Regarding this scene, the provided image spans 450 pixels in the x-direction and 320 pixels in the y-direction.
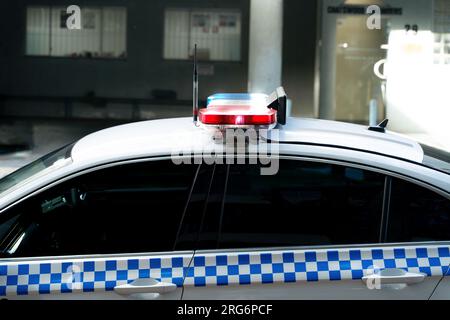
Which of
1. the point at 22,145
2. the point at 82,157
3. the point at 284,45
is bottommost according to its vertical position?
the point at 22,145

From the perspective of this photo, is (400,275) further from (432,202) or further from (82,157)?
(82,157)

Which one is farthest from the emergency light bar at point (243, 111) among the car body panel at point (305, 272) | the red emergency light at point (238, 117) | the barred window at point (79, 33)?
the barred window at point (79, 33)

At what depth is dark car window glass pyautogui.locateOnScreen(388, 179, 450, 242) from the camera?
305cm

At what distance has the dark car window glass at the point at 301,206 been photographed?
10.0 feet

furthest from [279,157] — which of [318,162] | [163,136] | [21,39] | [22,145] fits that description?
[21,39]

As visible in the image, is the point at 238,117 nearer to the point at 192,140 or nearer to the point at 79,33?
the point at 192,140

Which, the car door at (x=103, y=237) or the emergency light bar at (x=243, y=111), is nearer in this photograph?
the car door at (x=103, y=237)

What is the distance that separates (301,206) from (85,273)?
3.03 ft

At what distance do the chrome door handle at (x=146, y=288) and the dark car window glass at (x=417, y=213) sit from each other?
92 cm

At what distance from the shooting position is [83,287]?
2926 millimetres

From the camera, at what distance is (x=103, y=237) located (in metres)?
3.12

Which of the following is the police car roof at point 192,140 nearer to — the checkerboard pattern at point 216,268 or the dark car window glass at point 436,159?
the dark car window glass at point 436,159
